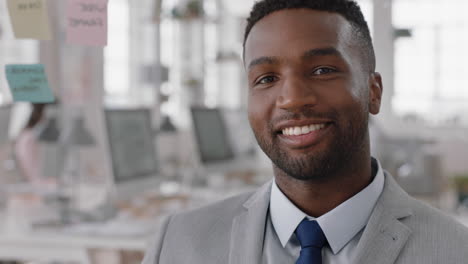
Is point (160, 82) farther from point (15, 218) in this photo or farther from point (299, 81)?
point (299, 81)

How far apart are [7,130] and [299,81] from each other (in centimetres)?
296

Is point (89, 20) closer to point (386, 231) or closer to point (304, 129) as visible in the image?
point (304, 129)

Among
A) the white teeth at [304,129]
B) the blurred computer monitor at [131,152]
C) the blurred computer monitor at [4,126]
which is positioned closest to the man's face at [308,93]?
the white teeth at [304,129]

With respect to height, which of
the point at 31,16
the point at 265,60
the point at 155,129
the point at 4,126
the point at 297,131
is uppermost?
the point at 31,16

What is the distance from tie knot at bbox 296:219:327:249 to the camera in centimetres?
106

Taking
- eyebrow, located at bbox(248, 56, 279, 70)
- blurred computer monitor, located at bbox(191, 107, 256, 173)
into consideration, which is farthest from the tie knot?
blurred computer monitor, located at bbox(191, 107, 256, 173)

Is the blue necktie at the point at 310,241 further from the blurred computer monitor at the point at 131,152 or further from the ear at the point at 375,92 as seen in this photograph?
the blurred computer monitor at the point at 131,152

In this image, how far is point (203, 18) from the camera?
18.9 feet

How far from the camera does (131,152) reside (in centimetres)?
292

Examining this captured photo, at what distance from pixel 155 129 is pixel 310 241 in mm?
4470

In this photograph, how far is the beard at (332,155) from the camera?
1.01 meters

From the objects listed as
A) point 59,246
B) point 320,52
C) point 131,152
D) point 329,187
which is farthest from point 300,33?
point 131,152

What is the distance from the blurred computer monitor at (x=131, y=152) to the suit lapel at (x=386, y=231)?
1.80 m

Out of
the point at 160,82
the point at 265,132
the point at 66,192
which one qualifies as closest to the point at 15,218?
the point at 66,192
